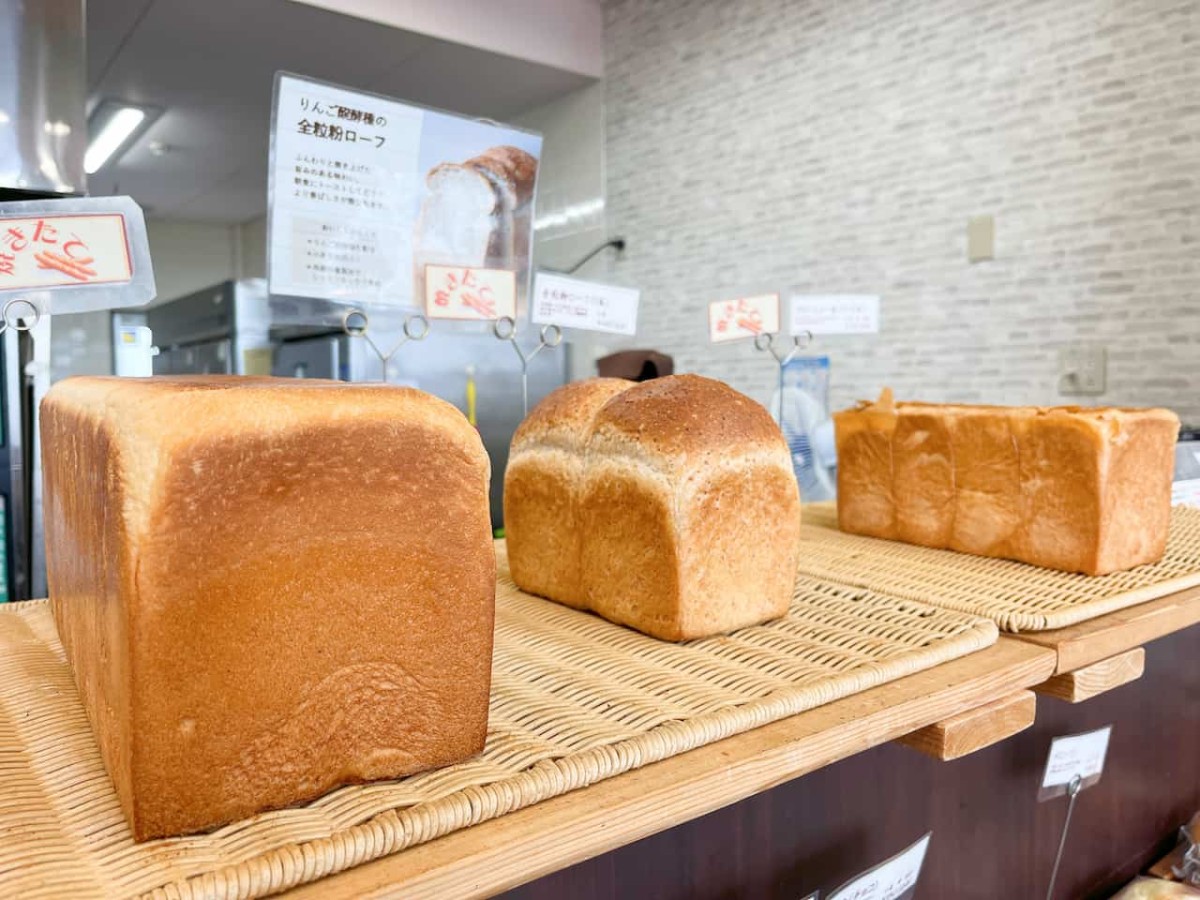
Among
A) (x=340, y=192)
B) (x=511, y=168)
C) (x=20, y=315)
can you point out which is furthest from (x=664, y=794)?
(x=511, y=168)

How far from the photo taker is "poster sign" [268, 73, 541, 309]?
108cm

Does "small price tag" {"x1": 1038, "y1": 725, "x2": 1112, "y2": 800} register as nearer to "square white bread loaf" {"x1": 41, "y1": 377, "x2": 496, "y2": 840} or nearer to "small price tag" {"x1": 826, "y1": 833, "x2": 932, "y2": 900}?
"small price tag" {"x1": 826, "y1": 833, "x2": 932, "y2": 900}

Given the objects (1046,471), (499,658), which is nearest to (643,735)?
(499,658)

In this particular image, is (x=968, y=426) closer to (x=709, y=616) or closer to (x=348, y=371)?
(x=709, y=616)

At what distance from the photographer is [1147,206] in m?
2.84

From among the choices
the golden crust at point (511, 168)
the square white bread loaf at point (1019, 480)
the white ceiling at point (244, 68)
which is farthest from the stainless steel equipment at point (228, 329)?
the square white bread loaf at point (1019, 480)

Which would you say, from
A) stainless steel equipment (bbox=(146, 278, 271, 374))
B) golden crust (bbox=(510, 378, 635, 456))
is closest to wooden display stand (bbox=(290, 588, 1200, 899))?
golden crust (bbox=(510, 378, 635, 456))

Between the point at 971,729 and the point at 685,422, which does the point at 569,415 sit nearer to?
the point at 685,422

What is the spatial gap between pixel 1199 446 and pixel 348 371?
8.48ft

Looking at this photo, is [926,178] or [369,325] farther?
[926,178]

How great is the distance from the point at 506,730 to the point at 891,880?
0.47 m

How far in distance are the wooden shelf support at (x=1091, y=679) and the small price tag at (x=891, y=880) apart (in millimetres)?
207

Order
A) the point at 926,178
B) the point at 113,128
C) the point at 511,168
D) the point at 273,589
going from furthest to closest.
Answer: the point at 113,128 → the point at 926,178 → the point at 511,168 → the point at 273,589

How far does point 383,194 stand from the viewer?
117 centimetres
